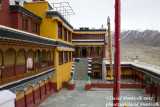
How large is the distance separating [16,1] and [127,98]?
19285 mm

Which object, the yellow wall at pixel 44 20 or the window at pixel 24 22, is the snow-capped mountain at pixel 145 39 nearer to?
the yellow wall at pixel 44 20

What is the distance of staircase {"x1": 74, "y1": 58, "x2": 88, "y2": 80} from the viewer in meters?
26.2

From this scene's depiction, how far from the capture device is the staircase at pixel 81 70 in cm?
2623

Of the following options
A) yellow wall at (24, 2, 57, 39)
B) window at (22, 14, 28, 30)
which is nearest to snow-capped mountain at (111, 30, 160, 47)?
yellow wall at (24, 2, 57, 39)

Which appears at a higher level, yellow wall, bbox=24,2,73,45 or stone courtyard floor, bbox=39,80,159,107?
yellow wall, bbox=24,2,73,45

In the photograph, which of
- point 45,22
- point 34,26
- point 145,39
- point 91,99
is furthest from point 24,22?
point 145,39

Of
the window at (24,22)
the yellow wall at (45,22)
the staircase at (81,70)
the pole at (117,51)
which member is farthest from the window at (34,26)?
the pole at (117,51)

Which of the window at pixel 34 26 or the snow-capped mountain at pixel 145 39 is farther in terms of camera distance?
the snow-capped mountain at pixel 145 39

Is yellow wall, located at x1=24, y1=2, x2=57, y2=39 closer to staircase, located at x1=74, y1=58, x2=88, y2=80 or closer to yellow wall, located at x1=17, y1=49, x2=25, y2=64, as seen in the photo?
yellow wall, located at x1=17, y1=49, x2=25, y2=64

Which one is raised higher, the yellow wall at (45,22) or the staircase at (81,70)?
the yellow wall at (45,22)

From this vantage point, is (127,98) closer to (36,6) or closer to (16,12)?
(16,12)

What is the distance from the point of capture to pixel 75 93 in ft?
61.7

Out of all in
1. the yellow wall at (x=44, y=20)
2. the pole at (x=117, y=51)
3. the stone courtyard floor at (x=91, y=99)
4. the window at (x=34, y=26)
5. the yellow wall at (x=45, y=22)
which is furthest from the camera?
the yellow wall at (x=44, y=20)

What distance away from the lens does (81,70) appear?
27.7m
